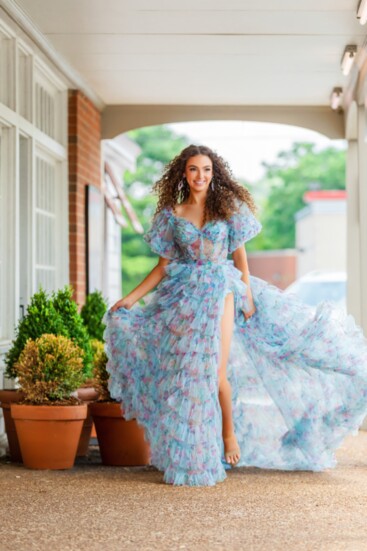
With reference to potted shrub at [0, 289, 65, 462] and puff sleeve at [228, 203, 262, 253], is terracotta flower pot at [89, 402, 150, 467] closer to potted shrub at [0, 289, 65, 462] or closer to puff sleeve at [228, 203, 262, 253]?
potted shrub at [0, 289, 65, 462]

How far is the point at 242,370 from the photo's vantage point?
6160mm

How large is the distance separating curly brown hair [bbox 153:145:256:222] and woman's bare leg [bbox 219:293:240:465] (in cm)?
47

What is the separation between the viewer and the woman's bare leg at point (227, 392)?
226 inches

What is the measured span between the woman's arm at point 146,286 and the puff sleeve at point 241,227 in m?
0.38

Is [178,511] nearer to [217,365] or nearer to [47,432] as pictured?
[217,365]

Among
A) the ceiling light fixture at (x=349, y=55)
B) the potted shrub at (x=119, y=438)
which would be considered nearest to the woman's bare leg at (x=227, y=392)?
the potted shrub at (x=119, y=438)

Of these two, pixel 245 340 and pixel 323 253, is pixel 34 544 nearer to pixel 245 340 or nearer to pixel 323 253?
pixel 245 340

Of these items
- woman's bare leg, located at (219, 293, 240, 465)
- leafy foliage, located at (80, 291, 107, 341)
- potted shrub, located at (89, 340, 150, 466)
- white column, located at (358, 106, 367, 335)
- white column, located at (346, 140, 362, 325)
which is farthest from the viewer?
white column, located at (346, 140, 362, 325)

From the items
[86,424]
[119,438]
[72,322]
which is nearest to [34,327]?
[72,322]

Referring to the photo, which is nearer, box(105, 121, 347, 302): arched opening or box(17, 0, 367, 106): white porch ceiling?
box(17, 0, 367, 106): white porch ceiling

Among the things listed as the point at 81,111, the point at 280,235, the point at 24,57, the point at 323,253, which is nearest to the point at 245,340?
the point at 24,57

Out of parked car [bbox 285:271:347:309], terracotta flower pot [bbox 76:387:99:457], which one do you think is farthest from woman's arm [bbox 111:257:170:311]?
parked car [bbox 285:271:347:309]

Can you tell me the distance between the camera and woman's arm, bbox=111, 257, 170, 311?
5875 millimetres

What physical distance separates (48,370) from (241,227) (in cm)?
136
